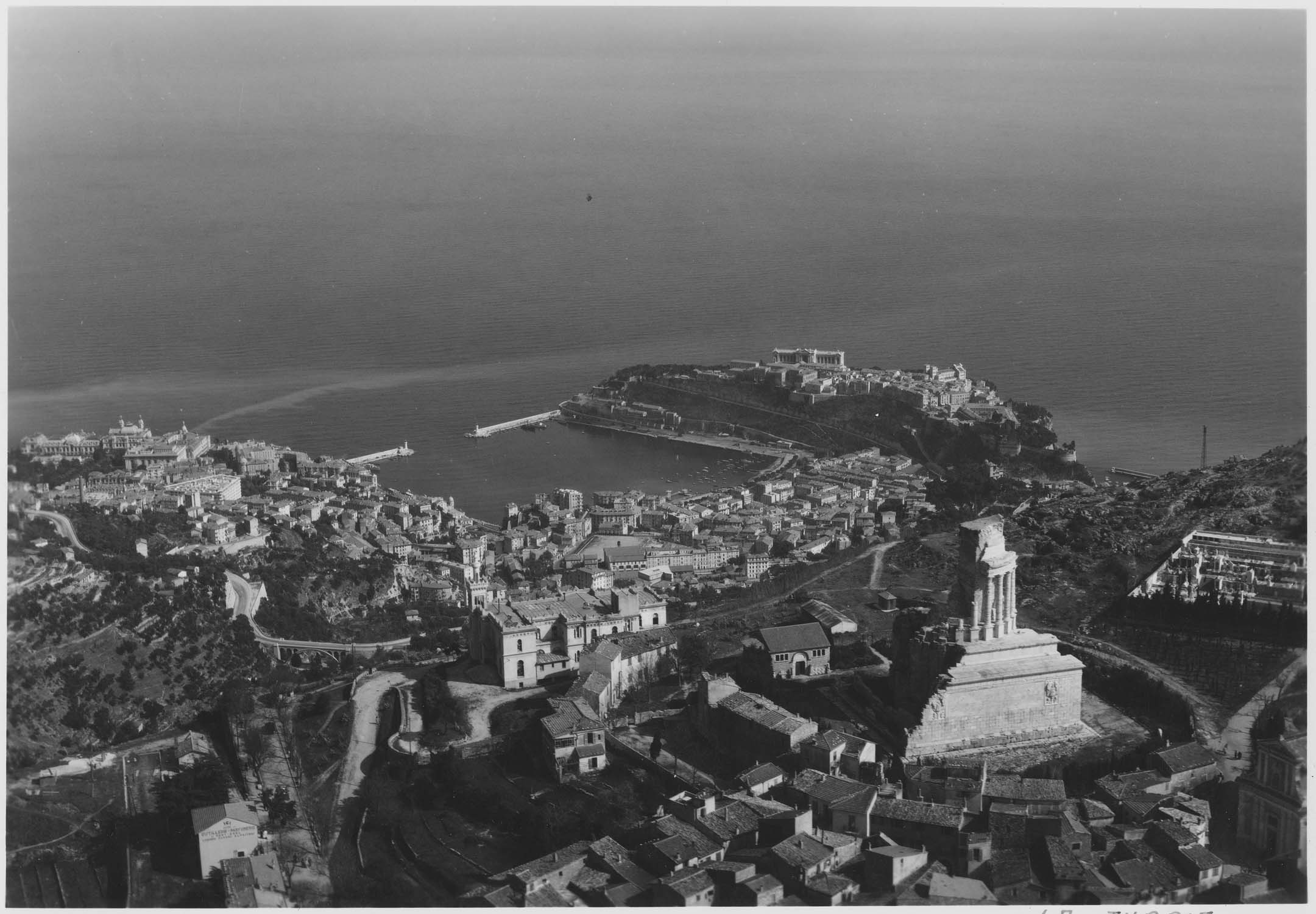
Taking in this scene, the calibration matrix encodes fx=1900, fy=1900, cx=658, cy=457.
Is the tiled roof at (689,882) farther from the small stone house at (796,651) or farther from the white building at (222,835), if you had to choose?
the small stone house at (796,651)

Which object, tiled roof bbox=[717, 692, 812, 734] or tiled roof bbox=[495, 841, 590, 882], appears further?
tiled roof bbox=[717, 692, 812, 734]

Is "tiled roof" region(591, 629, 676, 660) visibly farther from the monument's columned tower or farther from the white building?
the white building

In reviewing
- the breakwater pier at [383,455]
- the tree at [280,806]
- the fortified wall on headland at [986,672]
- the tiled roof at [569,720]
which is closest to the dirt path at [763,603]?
the tiled roof at [569,720]

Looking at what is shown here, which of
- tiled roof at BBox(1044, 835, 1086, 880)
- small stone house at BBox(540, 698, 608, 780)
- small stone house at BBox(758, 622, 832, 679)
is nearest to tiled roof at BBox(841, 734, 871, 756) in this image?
tiled roof at BBox(1044, 835, 1086, 880)

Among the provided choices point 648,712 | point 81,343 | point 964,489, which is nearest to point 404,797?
point 648,712

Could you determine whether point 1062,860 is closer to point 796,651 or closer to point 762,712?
point 762,712

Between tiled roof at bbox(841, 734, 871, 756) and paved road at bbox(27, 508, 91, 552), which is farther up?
paved road at bbox(27, 508, 91, 552)
